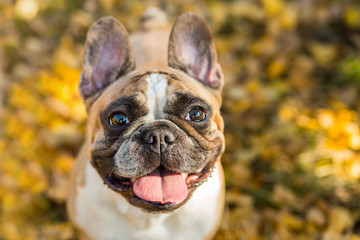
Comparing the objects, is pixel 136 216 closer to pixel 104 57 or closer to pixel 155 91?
pixel 155 91

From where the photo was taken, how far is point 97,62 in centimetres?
254

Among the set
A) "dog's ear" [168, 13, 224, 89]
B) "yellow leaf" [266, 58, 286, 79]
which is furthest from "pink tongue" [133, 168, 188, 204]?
"yellow leaf" [266, 58, 286, 79]

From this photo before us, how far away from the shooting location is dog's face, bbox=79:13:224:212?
2094 mm

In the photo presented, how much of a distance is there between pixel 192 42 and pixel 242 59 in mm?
1992

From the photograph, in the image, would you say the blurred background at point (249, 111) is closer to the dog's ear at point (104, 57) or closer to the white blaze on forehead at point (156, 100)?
the dog's ear at point (104, 57)

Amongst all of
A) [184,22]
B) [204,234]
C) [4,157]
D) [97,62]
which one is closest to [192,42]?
[184,22]

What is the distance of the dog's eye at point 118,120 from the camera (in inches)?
87.5

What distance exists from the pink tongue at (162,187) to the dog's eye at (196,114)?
12.3 inches

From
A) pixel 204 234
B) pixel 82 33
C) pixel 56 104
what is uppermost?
pixel 82 33

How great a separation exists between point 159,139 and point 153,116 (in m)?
0.23

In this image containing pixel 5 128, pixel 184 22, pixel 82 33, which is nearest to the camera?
pixel 184 22

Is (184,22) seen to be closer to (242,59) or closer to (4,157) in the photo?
(242,59)

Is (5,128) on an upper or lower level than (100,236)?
upper

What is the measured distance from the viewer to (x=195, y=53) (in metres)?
2.56
